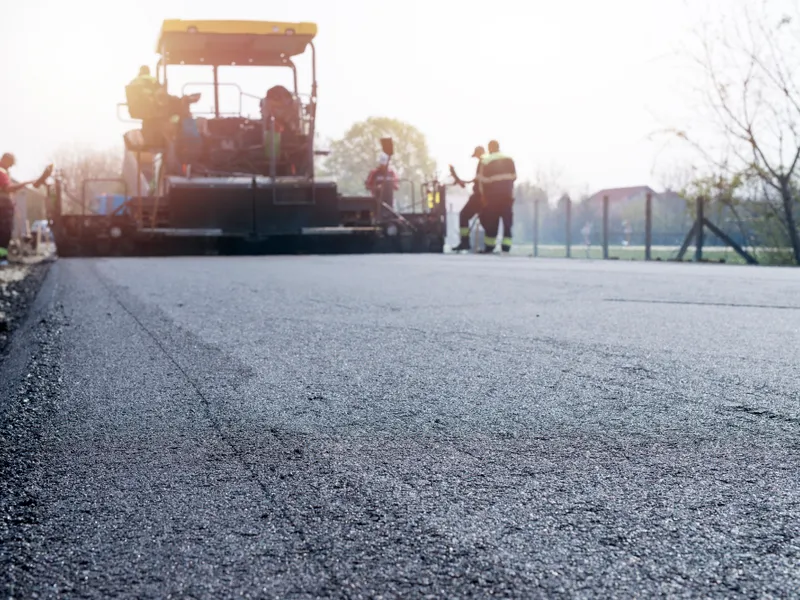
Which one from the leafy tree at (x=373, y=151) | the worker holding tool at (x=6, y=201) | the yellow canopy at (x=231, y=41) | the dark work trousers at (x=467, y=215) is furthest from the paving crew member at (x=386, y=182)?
the leafy tree at (x=373, y=151)

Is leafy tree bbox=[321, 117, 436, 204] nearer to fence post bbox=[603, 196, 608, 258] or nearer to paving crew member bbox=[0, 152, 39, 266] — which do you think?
fence post bbox=[603, 196, 608, 258]

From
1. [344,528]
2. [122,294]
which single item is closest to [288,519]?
[344,528]

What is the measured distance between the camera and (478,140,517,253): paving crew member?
55.2 feet

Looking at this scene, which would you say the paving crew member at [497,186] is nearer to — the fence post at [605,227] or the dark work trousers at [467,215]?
the dark work trousers at [467,215]

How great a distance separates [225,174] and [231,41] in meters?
2.12

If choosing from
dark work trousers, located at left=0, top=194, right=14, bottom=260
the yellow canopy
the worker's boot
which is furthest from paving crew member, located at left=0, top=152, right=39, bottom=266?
the worker's boot

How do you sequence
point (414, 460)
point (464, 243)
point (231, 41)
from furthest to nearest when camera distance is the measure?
point (464, 243) → point (231, 41) → point (414, 460)

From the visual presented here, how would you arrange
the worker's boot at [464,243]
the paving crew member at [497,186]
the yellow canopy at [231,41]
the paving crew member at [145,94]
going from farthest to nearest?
the worker's boot at [464,243], the paving crew member at [497,186], the yellow canopy at [231,41], the paving crew member at [145,94]

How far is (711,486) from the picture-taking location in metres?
1.97

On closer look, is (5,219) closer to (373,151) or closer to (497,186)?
(497,186)

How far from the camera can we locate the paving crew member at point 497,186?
55.2ft

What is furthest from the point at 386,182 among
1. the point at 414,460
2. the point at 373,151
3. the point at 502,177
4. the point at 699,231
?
the point at 373,151

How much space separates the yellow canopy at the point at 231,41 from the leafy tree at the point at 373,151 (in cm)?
3289

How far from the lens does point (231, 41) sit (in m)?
15.3
